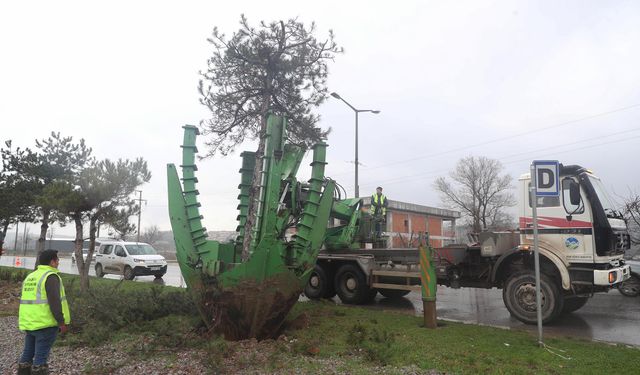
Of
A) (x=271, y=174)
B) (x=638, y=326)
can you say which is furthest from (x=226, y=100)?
(x=638, y=326)

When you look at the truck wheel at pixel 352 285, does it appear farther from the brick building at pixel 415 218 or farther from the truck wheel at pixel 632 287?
the brick building at pixel 415 218

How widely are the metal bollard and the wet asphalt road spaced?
1724mm

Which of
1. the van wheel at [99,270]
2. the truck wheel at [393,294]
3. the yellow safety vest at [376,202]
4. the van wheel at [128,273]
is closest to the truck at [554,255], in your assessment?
the truck wheel at [393,294]

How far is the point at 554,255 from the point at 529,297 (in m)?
0.91

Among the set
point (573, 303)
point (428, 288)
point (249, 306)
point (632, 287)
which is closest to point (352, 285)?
point (428, 288)

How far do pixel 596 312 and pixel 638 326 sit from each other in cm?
176

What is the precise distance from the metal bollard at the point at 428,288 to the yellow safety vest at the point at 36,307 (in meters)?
5.63

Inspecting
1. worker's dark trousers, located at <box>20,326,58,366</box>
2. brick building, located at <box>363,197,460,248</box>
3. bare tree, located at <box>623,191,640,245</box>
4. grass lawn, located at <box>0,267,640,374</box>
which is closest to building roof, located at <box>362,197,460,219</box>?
brick building, located at <box>363,197,460,248</box>

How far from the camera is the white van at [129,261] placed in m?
20.5

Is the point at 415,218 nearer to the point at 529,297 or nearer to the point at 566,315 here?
the point at 566,315

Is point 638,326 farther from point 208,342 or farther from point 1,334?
point 1,334

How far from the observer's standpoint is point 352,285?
1184cm

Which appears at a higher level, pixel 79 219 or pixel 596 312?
pixel 79 219

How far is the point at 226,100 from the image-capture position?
910 cm
